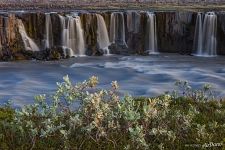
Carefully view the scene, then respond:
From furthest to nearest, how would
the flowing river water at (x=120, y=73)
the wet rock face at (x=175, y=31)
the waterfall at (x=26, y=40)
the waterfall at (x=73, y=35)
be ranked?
the wet rock face at (x=175, y=31)
the waterfall at (x=73, y=35)
the waterfall at (x=26, y=40)
the flowing river water at (x=120, y=73)

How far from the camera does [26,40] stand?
26.8 meters

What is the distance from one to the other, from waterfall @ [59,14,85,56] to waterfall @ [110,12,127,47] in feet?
6.17

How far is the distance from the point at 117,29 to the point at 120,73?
728cm

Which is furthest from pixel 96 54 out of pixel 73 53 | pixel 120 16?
pixel 120 16

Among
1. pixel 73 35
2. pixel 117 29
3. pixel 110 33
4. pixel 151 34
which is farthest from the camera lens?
pixel 151 34

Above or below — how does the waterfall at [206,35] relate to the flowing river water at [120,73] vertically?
above

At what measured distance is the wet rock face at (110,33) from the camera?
26.1m

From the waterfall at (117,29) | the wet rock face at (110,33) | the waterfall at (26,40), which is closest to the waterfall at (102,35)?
the wet rock face at (110,33)

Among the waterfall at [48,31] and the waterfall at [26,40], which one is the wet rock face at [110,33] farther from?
the waterfall at [26,40]

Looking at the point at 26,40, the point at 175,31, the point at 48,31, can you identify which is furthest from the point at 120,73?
the point at 175,31

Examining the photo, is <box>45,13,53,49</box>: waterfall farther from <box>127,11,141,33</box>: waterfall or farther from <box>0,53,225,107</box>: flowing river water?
<box>127,11,141,33</box>: waterfall

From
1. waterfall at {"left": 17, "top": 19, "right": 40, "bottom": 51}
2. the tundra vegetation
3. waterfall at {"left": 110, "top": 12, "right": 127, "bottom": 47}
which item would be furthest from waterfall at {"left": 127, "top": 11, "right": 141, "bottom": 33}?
the tundra vegetation

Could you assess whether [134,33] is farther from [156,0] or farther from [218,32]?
[156,0]

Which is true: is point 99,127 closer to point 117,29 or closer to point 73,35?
point 73,35
